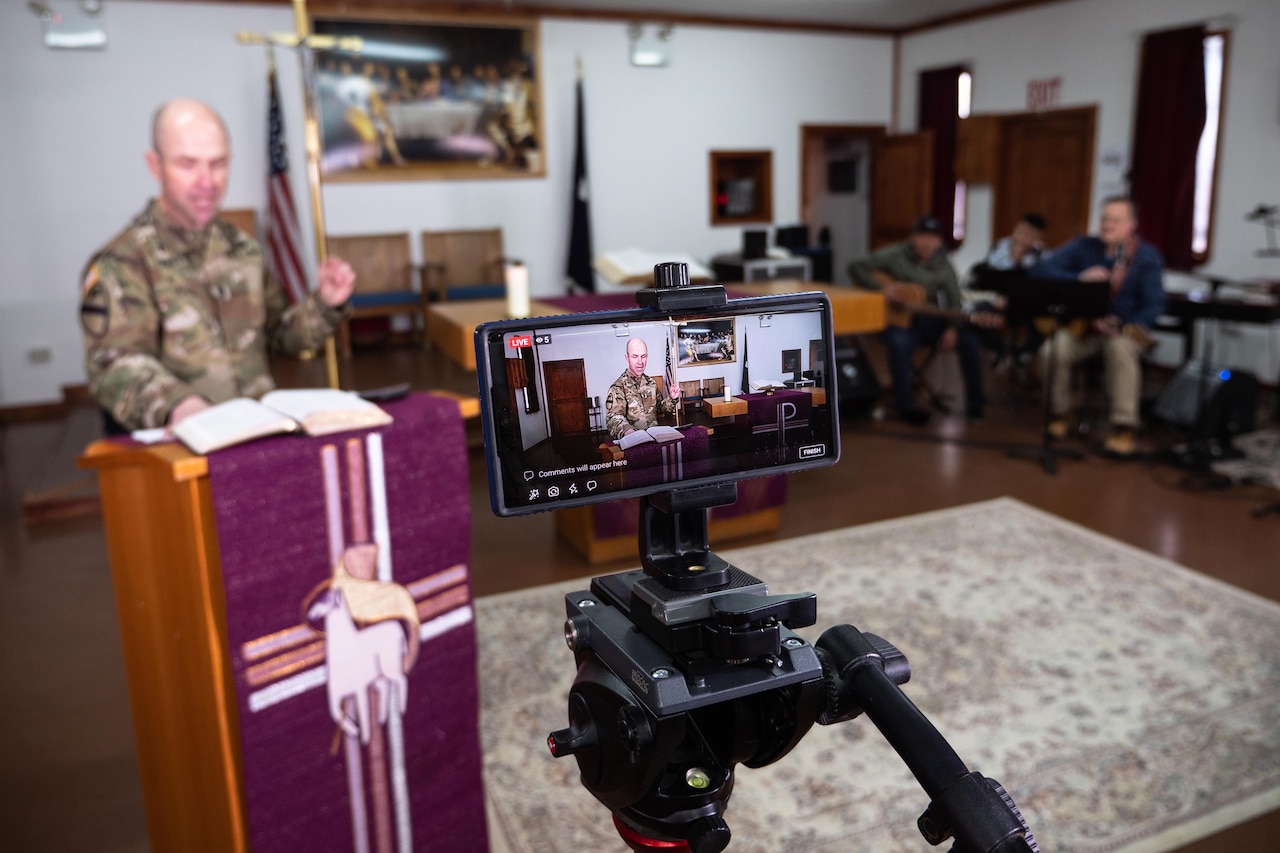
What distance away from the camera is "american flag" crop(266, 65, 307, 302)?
21.8ft

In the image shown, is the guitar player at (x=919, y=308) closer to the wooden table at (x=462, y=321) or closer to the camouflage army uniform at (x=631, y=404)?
the wooden table at (x=462, y=321)

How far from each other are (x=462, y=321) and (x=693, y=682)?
339cm

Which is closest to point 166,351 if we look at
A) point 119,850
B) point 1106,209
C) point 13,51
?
point 119,850

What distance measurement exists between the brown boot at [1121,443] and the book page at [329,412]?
4.27m

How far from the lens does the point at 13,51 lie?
20.3 ft

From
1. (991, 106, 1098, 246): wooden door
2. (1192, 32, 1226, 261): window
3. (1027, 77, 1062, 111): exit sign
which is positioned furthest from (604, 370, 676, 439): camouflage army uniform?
(1027, 77, 1062, 111): exit sign

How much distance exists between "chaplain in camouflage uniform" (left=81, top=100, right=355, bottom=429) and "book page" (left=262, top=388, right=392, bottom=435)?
0.23m

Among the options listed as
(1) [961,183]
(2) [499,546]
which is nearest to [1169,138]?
(1) [961,183]

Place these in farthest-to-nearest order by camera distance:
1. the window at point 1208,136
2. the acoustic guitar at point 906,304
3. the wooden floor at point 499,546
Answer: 1. the window at point 1208,136
2. the acoustic guitar at point 906,304
3. the wooden floor at point 499,546

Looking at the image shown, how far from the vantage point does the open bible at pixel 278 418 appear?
1.38 m

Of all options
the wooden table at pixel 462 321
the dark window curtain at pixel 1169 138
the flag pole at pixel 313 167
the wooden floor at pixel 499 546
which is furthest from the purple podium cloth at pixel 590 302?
the dark window curtain at pixel 1169 138

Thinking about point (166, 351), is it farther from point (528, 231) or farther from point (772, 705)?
point (528, 231)

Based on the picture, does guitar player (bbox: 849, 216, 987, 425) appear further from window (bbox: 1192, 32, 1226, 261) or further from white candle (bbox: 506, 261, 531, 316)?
white candle (bbox: 506, 261, 531, 316)

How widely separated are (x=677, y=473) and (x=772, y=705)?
19 cm
